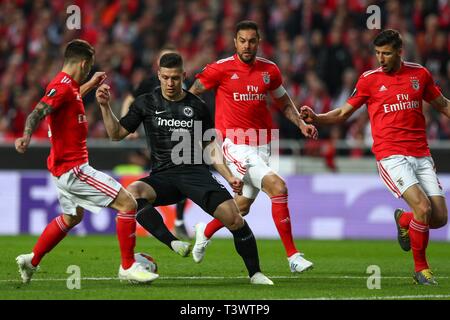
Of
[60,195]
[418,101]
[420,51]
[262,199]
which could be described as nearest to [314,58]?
[420,51]

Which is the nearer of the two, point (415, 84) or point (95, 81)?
point (95, 81)

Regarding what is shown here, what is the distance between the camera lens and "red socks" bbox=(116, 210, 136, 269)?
30.9ft

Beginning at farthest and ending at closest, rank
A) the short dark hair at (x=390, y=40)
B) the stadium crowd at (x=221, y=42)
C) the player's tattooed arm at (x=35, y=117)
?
the stadium crowd at (x=221, y=42), the short dark hair at (x=390, y=40), the player's tattooed arm at (x=35, y=117)

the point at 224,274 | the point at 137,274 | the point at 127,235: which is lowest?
the point at 224,274

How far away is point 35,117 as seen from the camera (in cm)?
904

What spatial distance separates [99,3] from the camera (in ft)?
76.3

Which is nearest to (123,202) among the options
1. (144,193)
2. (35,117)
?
(144,193)

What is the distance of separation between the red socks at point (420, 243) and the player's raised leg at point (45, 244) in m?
3.17

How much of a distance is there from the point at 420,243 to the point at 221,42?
11.6 metres

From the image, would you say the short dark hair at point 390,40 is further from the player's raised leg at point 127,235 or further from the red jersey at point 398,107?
the player's raised leg at point 127,235

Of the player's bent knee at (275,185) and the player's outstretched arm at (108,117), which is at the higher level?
the player's outstretched arm at (108,117)

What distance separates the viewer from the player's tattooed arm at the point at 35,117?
8.92 metres

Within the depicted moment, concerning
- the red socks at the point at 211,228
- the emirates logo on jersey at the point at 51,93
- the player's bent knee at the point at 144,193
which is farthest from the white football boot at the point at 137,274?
the red socks at the point at 211,228

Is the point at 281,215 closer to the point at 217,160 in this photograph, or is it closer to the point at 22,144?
the point at 217,160
